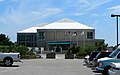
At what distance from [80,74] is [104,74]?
396cm

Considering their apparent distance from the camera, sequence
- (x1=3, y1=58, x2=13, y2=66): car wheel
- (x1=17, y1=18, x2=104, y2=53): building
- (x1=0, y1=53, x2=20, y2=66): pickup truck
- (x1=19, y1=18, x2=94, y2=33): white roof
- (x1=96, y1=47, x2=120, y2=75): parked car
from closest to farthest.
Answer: (x1=96, y1=47, x2=120, y2=75): parked car → (x1=0, y1=53, x2=20, y2=66): pickup truck → (x1=3, y1=58, x2=13, y2=66): car wheel → (x1=17, y1=18, x2=104, y2=53): building → (x1=19, y1=18, x2=94, y2=33): white roof

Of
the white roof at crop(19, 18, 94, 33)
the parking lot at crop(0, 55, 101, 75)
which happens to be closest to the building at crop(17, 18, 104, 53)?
the white roof at crop(19, 18, 94, 33)

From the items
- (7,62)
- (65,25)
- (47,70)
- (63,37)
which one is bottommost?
(47,70)

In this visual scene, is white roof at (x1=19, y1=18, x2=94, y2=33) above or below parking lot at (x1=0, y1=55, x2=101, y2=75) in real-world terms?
above

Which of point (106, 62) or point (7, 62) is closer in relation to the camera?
point (106, 62)

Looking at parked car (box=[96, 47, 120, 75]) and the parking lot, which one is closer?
parked car (box=[96, 47, 120, 75])

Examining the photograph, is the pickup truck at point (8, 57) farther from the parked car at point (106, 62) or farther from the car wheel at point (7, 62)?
the parked car at point (106, 62)

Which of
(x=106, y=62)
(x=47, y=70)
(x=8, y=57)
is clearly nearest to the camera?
(x=106, y=62)

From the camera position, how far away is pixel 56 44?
111m

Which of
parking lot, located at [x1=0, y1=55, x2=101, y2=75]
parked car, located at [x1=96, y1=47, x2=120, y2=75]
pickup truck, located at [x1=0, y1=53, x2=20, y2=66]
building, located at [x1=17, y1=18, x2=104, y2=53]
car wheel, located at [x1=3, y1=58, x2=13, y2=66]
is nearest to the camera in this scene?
parked car, located at [x1=96, y1=47, x2=120, y2=75]

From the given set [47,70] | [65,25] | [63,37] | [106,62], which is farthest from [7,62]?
[65,25]

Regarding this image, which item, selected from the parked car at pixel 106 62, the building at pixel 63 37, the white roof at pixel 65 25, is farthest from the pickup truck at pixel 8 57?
the white roof at pixel 65 25

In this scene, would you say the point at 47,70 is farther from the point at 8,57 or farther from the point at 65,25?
the point at 65,25

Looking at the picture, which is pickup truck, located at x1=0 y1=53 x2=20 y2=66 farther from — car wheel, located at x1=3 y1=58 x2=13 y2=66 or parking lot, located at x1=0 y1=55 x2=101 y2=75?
parking lot, located at x1=0 y1=55 x2=101 y2=75
